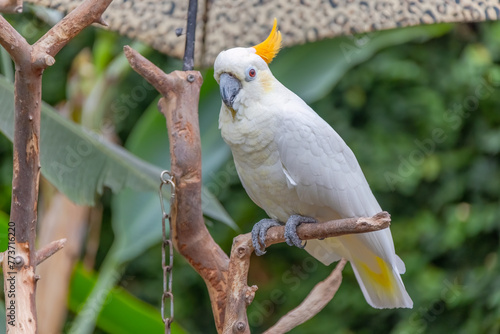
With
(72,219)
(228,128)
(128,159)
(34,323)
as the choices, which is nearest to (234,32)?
(128,159)

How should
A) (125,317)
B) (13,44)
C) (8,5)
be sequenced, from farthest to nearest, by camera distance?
(125,317), (8,5), (13,44)

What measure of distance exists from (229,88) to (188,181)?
0.18 metres

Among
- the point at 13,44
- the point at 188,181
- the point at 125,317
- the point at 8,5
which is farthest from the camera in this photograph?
the point at 125,317

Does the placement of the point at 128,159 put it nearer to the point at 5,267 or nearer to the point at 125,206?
the point at 125,206

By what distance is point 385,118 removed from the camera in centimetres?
221

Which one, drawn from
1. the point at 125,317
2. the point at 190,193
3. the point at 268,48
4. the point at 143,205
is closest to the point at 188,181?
the point at 190,193

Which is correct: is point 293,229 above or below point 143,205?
above

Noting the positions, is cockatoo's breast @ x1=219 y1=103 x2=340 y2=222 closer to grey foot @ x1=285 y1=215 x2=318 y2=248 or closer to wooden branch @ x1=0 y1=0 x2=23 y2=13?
grey foot @ x1=285 y1=215 x2=318 y2=248

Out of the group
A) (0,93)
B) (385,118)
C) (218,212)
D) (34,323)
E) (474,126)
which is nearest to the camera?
(34,323)

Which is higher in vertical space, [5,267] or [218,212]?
[5,267]

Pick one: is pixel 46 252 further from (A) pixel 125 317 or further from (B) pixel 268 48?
(A) pixel 125 317

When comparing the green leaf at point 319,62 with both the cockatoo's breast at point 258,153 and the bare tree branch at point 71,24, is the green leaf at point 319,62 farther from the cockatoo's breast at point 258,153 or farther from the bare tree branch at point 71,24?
the bare tree branch at point 71,24

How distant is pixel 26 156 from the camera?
965 mm

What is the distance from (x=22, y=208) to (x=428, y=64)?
1565mm
